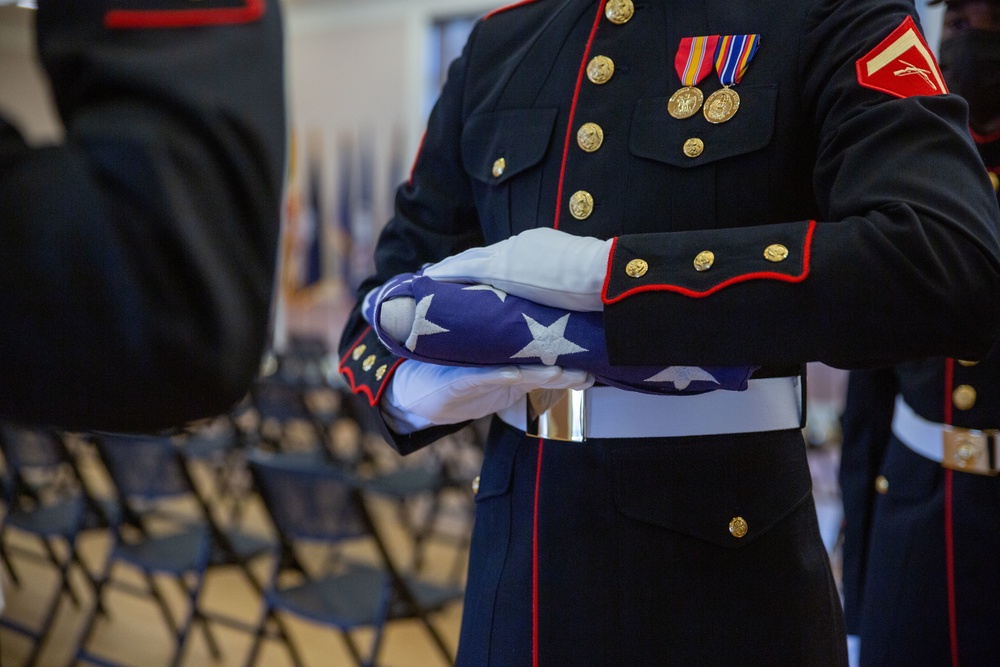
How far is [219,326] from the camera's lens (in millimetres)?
516

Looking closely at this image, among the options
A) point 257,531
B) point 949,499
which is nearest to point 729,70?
point 949,499

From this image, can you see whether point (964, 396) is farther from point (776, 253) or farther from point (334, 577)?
point (334, 577)

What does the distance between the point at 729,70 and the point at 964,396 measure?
68 cm

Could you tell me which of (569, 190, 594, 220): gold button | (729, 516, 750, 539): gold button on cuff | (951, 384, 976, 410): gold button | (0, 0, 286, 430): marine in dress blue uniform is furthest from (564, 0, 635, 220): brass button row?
(951, 384, 976, 410): gold button

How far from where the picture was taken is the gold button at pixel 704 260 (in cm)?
75

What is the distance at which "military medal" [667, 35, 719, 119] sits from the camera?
92 centimetres

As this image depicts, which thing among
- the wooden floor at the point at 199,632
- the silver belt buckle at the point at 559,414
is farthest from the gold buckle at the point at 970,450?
the wooden floor at the point at 199,632

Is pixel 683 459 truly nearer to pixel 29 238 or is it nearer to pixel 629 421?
pixel 629 421

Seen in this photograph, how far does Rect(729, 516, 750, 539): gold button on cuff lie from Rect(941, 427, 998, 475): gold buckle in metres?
0.57

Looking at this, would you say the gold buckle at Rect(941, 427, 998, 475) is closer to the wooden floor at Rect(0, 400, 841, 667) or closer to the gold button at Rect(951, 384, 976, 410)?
the gold button at Rect(951, 384, 976, 410)

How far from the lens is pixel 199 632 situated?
360 cm

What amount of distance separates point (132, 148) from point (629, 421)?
57 centimetres

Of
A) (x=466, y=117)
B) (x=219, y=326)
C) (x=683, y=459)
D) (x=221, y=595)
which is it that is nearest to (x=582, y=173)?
(x=466, y=117)

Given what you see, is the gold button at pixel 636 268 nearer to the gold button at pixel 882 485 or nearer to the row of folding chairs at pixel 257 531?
the gold button at pixel 882 485
